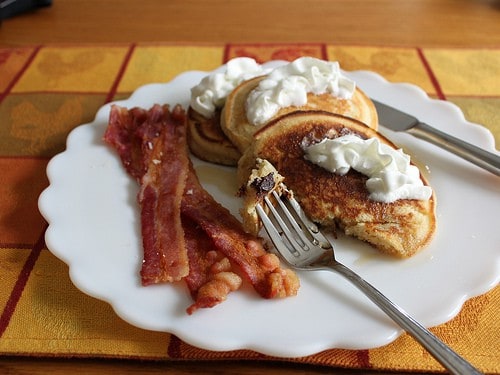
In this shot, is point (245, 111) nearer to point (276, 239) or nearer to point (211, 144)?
point (211, 144)

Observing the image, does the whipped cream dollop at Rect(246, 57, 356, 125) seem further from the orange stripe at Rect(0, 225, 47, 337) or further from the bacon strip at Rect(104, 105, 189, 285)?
the orange stripe at Rect(0, 225, 47, 337)

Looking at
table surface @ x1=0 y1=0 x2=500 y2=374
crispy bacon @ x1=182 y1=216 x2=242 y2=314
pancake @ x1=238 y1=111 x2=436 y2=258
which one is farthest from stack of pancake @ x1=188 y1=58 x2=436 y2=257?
table surface @ x1=0 y1=0 x2=500 y2=374

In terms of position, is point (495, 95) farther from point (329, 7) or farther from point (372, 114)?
point (329, 7)

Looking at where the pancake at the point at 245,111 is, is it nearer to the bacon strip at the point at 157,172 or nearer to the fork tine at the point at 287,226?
the bacon strip at the point at 157,172

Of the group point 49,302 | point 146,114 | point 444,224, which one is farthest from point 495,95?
point 49,302

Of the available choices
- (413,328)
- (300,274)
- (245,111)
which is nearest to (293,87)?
(245,111)

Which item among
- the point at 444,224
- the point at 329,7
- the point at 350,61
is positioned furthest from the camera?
the point at 329,7

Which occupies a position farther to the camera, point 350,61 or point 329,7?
point 329,7
